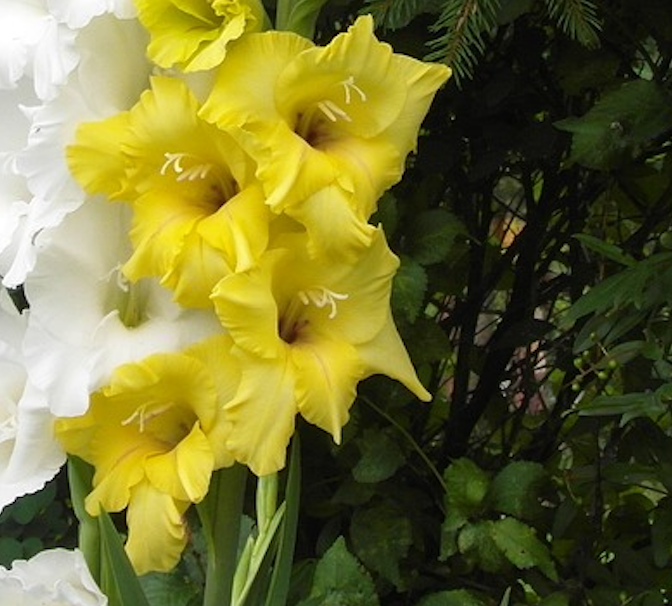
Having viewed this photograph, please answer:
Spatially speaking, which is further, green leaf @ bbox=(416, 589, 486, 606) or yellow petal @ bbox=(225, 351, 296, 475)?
green leaf @ bbox=(416, 589, 486, 606)

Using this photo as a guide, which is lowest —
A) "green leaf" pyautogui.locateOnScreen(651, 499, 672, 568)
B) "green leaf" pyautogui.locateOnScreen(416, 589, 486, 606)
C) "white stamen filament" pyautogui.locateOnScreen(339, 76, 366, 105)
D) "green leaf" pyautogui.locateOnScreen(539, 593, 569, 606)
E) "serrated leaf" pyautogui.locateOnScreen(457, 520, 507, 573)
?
"green leaf" pyautogui.locateOnScreen(416, 589, 486, 606)

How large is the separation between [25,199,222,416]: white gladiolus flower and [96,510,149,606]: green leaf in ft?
0.30

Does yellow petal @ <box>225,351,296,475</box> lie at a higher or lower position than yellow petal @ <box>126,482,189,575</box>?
higher

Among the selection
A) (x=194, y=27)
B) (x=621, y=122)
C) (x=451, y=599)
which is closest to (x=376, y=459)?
(x=451, y=599)

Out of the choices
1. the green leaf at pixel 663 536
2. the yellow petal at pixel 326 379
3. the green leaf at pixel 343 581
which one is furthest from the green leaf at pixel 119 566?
the green leaf at pixel 663 536

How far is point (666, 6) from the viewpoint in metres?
1.15

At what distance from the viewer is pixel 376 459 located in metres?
1.27

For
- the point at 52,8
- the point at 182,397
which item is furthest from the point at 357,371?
the point at 52,8

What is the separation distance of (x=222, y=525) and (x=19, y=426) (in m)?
0.15

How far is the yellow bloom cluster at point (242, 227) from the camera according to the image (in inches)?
28.4

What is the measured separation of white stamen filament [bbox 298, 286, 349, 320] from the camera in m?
0.76

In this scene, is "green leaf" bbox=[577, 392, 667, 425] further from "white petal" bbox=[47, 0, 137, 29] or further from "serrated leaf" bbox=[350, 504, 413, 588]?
"white petal" bbox=[47, 0, 137, 29]

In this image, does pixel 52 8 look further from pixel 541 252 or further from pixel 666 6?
pixel 541 252

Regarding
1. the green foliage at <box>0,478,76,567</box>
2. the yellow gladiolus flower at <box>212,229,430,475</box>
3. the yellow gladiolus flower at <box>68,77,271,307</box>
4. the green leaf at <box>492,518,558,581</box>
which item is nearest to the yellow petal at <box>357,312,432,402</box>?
the yellow gladiolus flower at <box>212,229,430,475</box>
